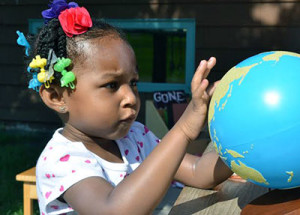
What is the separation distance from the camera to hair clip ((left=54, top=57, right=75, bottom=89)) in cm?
182

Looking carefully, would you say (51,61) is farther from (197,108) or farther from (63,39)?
(197,108)

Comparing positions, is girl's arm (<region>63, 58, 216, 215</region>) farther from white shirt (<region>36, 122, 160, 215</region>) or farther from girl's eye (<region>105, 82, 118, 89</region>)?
girl's eye (<region>105, 82, 118, 89</region>)

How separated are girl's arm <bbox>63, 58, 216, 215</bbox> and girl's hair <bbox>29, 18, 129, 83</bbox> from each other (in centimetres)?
55

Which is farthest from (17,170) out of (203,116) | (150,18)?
(203,116)

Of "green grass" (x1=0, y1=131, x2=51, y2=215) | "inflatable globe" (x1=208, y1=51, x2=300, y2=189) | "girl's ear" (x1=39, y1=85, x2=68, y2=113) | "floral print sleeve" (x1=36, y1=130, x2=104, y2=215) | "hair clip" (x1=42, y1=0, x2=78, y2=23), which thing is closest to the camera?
"inflatable globe" (x1=208, y1=51, x2=300, y2=189)

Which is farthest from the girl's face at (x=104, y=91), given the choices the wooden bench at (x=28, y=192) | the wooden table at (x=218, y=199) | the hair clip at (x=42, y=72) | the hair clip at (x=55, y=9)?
the wooden bench at (x=28, y=192)

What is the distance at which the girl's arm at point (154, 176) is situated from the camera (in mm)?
1533

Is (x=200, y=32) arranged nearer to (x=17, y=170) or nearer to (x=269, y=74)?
(x=17, y=170)

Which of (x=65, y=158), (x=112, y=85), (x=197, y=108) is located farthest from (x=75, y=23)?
(x=197, y=108)

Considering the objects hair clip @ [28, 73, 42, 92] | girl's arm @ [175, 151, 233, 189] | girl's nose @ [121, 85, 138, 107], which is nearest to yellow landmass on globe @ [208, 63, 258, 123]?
girl's nose @ [121, 85, 138, 107]

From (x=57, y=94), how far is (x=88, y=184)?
483 millimetres

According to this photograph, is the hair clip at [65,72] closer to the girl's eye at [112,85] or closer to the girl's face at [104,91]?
the girl's face at [104,91]

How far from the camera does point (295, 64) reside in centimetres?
146

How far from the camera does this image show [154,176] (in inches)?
60.6
